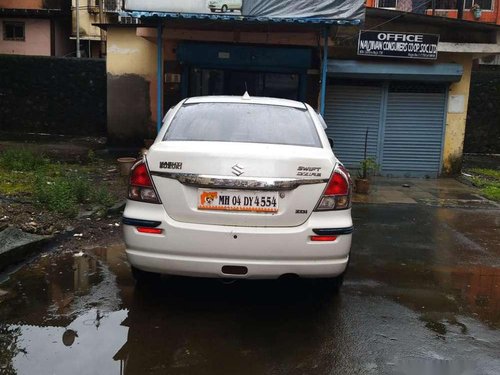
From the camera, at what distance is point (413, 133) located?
11656 mm

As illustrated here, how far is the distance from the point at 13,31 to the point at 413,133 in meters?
20.0

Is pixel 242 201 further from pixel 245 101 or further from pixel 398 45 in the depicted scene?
pixel 398 45

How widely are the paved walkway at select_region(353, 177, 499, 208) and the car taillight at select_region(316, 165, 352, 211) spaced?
4.94 metres

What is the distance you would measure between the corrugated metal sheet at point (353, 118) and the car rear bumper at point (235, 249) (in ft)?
26.2

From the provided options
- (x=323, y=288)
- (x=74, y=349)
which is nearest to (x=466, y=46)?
(x=323, y=288)

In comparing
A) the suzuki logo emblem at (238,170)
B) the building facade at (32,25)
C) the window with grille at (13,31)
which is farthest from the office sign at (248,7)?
the window with grille at (13,31)

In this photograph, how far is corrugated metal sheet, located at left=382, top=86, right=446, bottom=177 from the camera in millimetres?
11570

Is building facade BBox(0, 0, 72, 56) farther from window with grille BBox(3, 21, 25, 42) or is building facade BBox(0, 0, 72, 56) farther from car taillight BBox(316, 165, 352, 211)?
car taillight BBox(316, 165, 352, 211)

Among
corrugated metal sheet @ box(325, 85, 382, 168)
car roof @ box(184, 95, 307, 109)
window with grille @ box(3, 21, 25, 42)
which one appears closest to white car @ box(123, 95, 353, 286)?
car roof @ box(184, 95, 307, 109)

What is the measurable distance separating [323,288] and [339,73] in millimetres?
7160

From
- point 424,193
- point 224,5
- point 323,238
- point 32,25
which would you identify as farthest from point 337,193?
point 32,25

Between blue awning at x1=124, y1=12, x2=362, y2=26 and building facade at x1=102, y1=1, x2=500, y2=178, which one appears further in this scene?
building facade at x1=102, y1=1, x2=500, y2=178

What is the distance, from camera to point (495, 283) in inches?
207

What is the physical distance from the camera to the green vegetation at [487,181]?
32.6ft
